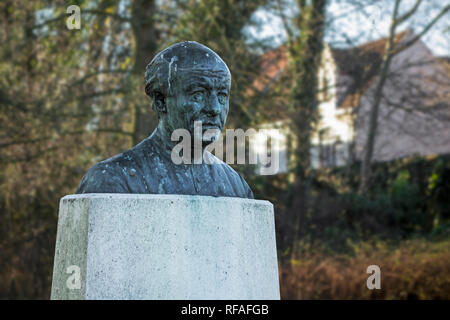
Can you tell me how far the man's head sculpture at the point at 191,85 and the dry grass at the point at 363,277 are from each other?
6.93 metres

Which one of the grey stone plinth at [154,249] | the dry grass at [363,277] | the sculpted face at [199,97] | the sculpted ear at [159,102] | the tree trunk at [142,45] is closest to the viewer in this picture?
the grey stone plinth at [154,249]

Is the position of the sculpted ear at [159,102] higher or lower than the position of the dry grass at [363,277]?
higher

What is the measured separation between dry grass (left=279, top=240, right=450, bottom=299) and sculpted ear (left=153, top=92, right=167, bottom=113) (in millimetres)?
6865

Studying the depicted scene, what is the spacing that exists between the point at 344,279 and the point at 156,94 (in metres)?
7.32

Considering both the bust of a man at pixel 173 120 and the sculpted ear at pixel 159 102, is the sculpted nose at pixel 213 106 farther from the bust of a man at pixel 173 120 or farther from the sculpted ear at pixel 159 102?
the sculpted ear at pixel 159 102

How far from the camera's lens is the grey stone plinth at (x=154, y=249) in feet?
11.2

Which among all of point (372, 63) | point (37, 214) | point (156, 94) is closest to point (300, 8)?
point (372, 63)

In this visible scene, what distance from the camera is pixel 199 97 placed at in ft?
12.9

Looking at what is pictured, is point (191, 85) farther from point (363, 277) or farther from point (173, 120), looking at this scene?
point (363, 277)

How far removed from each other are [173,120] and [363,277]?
7.49 m

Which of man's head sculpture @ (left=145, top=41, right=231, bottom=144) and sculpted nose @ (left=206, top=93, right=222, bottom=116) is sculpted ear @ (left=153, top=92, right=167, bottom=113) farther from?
sculpted nose @ (left=206, top=93, right=222, bottom=116)

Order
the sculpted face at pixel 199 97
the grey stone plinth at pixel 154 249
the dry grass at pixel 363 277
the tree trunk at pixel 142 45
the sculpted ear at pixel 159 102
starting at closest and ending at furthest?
the grey stone plinth at pixel 154 249, the sculpted face at pixel 199 97, the sculpted ear at pixel 159 102, the tree trunk at pixel 142 45, the dry grass at pixel 363 277

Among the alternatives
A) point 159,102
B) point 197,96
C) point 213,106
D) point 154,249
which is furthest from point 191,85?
point 154,249

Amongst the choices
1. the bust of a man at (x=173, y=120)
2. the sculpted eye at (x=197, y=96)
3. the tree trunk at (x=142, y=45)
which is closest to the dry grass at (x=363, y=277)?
the tree trunk at (x=142, y=45)
